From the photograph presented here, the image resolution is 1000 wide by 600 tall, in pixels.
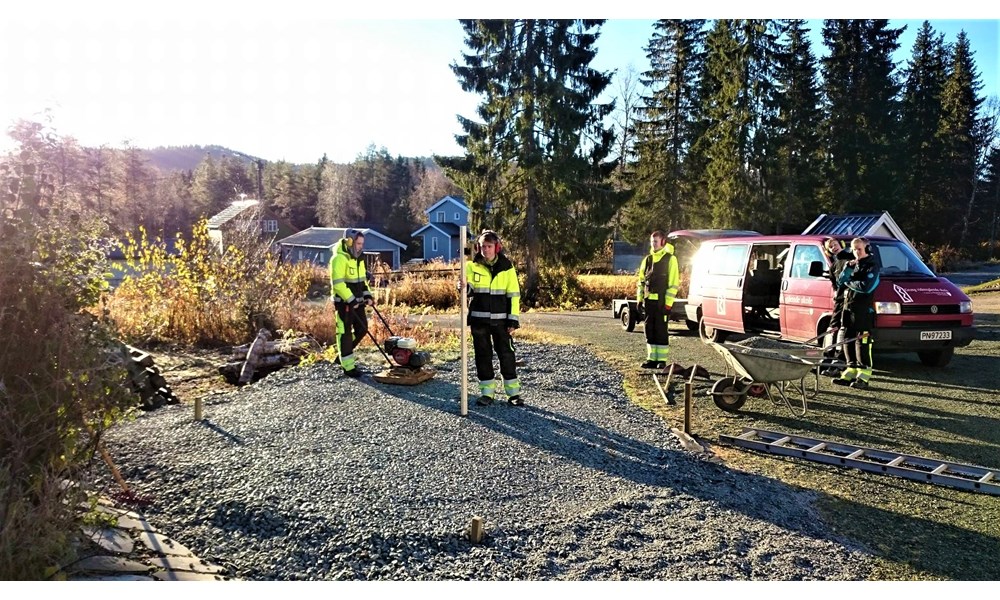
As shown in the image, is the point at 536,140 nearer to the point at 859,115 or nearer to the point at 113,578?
the point at 859,115

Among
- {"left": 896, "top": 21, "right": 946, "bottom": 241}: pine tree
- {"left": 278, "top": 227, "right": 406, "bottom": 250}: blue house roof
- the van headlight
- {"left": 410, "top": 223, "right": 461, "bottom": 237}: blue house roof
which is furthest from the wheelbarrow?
{"left": 410, "top": 223, "right": 461, "bottom": 237}: blue house roof

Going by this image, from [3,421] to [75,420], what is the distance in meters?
0.37

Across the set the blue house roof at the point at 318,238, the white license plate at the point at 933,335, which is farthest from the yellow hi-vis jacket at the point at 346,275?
the blue house roof at the point at 318,238

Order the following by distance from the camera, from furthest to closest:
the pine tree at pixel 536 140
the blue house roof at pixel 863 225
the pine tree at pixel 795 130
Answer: the pine tree at pixel 795 130 < the pine tree at pixel 536 140 < the blue house roof at pixel 863 225

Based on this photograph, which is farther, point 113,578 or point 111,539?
point 111,539

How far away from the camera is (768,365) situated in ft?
21.5

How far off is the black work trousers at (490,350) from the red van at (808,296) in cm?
376

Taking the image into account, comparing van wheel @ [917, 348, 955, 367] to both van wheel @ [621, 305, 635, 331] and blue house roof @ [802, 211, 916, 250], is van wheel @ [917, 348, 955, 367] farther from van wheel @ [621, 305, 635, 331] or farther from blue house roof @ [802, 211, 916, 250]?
blue house roof @ [802, 211, 916, 250]

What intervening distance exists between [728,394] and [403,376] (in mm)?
3919

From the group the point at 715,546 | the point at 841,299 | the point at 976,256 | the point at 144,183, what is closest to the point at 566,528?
the point at 715,546

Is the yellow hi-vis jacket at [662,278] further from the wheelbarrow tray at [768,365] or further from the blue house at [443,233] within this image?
the blue house at [443,233]

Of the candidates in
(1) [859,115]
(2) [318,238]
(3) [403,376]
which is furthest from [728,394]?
(2) [318,238]

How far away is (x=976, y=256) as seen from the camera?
4081cm

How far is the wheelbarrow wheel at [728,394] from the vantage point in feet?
23.3
